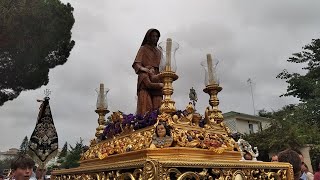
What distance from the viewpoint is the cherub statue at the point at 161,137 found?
2623 millimetres

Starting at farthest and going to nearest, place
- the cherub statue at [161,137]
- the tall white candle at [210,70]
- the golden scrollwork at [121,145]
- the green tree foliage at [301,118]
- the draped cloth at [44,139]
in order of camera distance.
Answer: the green tree foliage at [301,118]
the draped cloth at [44,139]
the tall white candle at [210,70]
the golden scrollwork at [121,145]
the cherub statue at [161,137]

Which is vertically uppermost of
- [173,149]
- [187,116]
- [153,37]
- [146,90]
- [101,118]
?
[153,37]

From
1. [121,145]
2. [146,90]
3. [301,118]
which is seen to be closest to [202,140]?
[121,145]

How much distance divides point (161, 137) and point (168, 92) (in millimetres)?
409

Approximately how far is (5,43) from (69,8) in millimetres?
3680

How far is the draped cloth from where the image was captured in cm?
1127

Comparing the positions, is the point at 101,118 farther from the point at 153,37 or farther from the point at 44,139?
the point at 44,139

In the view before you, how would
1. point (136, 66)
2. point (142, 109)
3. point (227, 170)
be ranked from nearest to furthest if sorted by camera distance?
1. point (227, 170)
2. point (142, 109)
3. point (136, 66)

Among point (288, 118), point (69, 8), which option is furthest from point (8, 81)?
point (288, 118)

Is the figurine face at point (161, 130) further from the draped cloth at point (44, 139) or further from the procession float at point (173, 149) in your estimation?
the draped cloth at point (44, 139)

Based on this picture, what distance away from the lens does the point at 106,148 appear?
3.40m

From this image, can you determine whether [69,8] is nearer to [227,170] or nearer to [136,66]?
[136,66]

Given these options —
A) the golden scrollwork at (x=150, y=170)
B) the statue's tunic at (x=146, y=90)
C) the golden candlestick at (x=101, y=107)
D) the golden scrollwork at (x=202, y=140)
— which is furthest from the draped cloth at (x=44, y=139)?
the golden scrollwork at (x=150, y=170)

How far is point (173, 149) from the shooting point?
2.59 meters
